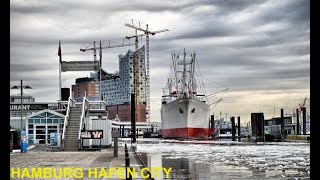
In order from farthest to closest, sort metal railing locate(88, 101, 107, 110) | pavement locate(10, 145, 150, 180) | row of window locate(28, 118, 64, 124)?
metal railing locate(88, 101, 107, 110), row of window locate(28, 118, 64, 124), pavement locate(10, 145, 150, 180)

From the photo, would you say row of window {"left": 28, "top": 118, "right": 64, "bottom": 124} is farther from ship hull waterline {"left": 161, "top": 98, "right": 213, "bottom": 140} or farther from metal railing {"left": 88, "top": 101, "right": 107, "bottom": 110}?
ship hull waterline {"left": 161, "top": 98, "right": 213, "bottom": 140}

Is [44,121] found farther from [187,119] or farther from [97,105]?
[187,119]

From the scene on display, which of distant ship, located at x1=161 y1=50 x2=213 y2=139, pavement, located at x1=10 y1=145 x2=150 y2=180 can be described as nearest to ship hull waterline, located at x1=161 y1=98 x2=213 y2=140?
distant ship, located at x1=161 y1=50 x2=213 y2=139

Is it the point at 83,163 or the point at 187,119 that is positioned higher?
the point at 187,119

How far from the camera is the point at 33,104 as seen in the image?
7475cm

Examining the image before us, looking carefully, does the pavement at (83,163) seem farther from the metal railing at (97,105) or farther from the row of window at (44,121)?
the metal railing at (97,105)

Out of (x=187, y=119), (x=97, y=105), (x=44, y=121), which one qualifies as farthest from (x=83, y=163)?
(x=187, y=119)

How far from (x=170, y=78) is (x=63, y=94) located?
6898 centimetres

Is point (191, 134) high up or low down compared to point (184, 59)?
down
